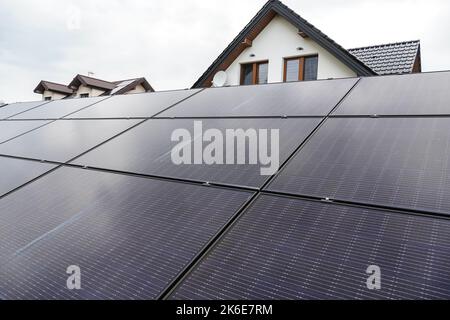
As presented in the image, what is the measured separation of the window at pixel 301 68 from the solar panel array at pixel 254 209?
10069 mm

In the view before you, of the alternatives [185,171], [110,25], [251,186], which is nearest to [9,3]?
[185,171]

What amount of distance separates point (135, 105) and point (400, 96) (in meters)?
3.70

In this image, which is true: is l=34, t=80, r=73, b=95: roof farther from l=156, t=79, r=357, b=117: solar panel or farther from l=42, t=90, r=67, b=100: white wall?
l=156, t=79, r=357, b=117: solar panel

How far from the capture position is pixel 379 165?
2410 millimetres

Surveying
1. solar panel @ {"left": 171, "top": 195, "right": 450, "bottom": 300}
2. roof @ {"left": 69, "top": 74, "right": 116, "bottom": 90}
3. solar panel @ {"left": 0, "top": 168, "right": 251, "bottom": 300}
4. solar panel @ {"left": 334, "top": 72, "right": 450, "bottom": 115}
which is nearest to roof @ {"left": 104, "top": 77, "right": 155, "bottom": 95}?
roof @ {"left": 69, "top": 74, "right": 116, "bottom": 90}

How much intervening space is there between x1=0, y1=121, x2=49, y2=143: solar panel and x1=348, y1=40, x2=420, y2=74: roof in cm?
1205

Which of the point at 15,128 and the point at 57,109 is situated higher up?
the point at 57,109

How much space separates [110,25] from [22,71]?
3794 centimetres

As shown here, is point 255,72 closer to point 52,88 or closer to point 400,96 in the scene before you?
point 400,96

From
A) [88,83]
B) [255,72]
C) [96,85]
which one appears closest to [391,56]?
[255,72]

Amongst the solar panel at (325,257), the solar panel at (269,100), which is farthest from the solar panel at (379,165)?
the solar panel at (269,100)

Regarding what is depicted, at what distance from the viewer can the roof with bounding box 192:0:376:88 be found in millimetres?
12117
